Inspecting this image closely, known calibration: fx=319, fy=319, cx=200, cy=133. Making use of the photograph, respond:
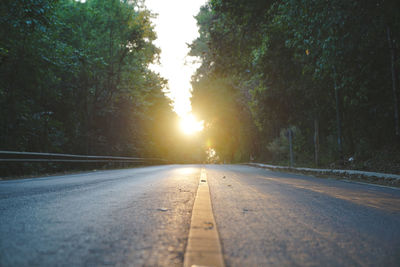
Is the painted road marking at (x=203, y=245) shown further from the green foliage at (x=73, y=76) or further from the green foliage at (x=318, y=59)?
the green foliage at (x=73, y=76)

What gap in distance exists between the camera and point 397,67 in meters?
11.7

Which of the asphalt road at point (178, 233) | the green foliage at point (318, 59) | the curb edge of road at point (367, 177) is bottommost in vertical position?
the asphalt road at point (178, 233)

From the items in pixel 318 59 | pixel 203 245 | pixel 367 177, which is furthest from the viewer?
pixel 318 59

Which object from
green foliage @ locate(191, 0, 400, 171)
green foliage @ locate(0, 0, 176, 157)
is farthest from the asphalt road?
green foliage @ locate(0, 0, 176, 157)

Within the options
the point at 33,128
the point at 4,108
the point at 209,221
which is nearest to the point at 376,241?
the point at 209,221

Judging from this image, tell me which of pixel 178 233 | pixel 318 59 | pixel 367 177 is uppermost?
pixel 318 59

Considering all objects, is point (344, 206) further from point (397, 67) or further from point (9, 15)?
point (9, 15)

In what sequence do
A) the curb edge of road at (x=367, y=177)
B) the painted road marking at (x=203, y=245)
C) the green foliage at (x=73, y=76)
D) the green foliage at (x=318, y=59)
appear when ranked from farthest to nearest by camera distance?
the green foliage at (x=73, y=76) < the green foliage at (x=318, y=59) < the curb edge of road at (x=367, y=177) < the painted road marking at (x=203, y=245)

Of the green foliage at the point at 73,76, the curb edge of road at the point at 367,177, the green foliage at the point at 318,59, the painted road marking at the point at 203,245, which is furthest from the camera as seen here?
the green foliage at the point at 73,76

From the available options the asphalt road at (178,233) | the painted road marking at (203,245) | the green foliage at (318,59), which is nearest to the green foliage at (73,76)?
the green foliage at (318,59)

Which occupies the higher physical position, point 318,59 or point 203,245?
point 318,59

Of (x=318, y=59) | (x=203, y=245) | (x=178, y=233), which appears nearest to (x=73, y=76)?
(x=318, y=59)

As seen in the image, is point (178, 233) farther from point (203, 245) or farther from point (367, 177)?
point (367, 177)

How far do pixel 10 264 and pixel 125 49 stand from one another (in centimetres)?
2264
